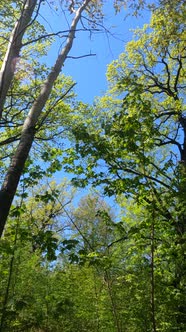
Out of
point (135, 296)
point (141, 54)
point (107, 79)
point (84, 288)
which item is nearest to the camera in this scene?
point (135, 296)

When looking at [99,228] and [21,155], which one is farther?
[99,228]

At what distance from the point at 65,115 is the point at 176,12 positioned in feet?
28.7

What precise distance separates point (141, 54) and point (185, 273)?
38.9 feet

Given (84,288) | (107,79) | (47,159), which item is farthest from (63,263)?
(107,79)

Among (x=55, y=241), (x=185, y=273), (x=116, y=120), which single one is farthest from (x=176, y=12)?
(x=55, y=241)

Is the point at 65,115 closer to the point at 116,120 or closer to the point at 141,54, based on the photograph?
the point at 141,54

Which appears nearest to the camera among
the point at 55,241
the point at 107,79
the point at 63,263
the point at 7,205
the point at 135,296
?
the point at 7,205

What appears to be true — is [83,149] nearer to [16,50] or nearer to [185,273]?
[16,50]

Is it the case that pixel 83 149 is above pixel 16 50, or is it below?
below

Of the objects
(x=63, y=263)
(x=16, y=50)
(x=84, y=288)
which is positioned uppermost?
(x=16, y=50)

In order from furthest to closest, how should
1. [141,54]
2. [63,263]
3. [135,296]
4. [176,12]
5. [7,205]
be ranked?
[141,54] → [63,263] → [176,12] → [135,296] → [7,205]

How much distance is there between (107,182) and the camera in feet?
17.1

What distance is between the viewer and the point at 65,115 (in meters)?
16.0

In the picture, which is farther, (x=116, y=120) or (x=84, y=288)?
(x=84, y=288)
